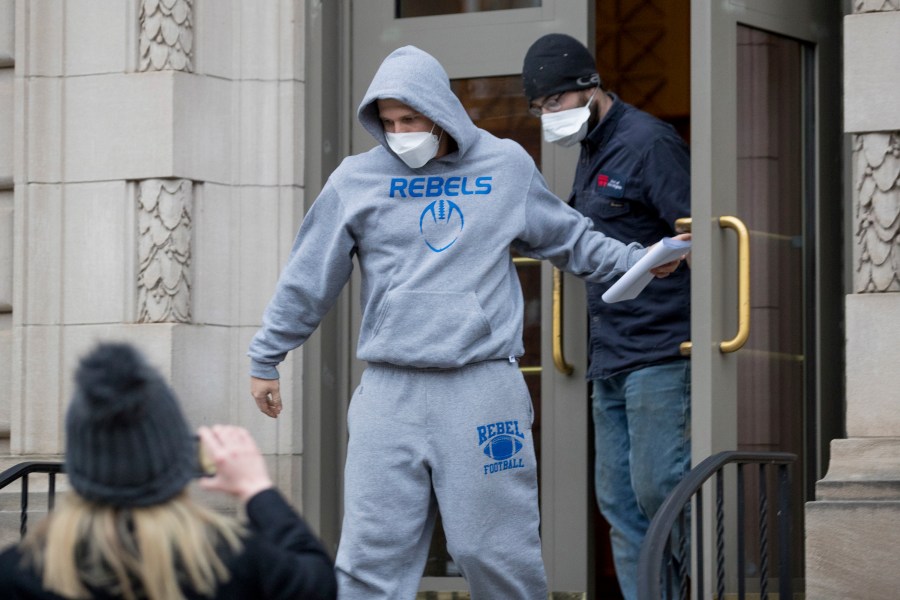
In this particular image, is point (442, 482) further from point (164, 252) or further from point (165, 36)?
point (165, 36)

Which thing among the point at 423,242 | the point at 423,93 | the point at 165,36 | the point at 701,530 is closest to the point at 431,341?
the point at 423,242

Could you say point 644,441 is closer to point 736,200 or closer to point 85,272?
point 736,200

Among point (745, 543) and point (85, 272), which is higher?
point (85, 272)

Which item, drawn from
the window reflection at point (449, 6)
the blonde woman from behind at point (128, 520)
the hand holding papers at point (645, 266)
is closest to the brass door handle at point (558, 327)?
the window reflection at point (449, 6)

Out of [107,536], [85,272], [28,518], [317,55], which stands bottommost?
[28,518]

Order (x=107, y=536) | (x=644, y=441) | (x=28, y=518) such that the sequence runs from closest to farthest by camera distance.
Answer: (x=107, y=536) → (x=644, y=441) → (x=28, y=518)

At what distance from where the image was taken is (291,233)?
284 inches

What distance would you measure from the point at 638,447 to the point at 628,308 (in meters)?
0.48

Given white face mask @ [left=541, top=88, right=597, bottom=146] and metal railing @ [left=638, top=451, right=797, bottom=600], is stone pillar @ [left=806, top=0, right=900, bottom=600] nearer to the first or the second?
metal railing @ [left=638, top=451, right=797, bottom=600]

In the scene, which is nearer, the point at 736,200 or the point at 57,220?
the point at 736,200

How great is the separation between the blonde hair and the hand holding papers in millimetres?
2817

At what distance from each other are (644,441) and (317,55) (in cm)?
221

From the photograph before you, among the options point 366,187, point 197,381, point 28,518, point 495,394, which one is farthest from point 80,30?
point 495,394

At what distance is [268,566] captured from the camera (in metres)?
2.89
